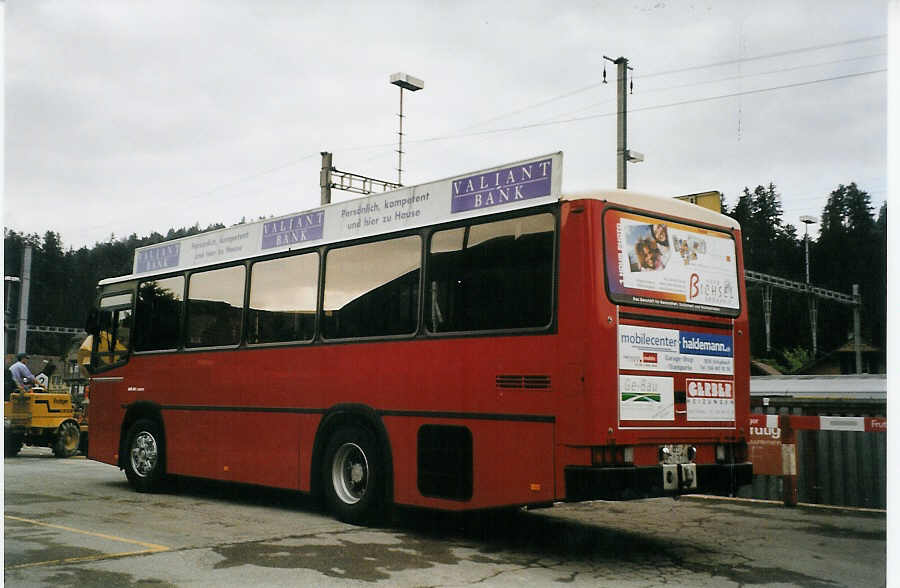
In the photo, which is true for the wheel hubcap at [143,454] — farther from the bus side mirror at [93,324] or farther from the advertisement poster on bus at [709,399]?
the advertisement poster on bus at [709,399]

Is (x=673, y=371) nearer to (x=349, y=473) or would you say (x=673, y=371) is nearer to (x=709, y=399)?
(x=709, y=399)

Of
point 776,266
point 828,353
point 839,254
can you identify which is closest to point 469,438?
point 839,254

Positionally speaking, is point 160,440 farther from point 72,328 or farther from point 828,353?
point 828,353

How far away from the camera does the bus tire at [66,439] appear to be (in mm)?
19797

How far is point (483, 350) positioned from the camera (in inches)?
328

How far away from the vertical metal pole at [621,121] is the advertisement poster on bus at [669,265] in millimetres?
12627

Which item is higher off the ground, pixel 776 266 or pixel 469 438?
pixel 776 266

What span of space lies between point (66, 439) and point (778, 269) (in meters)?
52.1

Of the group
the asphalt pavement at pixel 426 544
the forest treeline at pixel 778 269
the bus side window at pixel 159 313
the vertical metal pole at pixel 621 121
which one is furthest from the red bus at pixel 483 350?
the forest treeline at pixel 778 269

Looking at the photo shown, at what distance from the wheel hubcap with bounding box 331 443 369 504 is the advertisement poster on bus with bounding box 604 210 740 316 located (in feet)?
11.6

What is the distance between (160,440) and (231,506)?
6.64ft

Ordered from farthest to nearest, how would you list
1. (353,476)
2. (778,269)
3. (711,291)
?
1. (778,269)
2. (353,476)
3. (711,291)

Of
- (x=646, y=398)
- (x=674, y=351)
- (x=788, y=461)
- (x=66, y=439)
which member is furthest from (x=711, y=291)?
(x=66, y=439)

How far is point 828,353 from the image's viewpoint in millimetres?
54469
